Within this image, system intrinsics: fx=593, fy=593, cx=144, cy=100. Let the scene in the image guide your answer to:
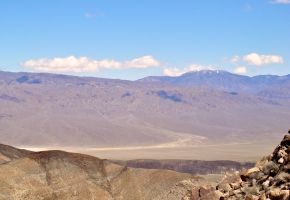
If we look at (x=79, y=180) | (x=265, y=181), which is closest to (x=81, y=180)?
(x=79, y=180)

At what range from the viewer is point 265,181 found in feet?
74.2

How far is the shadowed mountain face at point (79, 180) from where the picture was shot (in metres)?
70.7

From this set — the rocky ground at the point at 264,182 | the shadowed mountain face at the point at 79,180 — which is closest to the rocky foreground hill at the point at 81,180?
the shadowed mountain face at the point at 79,180

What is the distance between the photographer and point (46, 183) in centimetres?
7444

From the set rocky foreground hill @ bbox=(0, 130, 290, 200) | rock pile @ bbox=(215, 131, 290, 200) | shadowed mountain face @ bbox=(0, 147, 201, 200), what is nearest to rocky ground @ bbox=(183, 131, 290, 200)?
rock pile @ bbox=(215, 131, 290, 200)

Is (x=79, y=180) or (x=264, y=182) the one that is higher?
(x=264, y=182)

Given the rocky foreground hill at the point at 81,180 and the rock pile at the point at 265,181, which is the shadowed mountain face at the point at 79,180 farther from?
the rock pile at the point at 265,181

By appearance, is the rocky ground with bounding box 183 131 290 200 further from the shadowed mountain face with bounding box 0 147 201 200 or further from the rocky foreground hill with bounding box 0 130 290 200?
the shadowed mountain face with bounding box 0 147 201 200

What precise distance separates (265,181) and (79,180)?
55.7 metres

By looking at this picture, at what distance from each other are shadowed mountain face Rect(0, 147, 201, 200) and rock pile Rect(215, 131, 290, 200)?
4133 centimetres

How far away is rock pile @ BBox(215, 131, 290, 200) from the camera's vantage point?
20.7m

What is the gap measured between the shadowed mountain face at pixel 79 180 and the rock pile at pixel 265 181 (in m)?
41.3

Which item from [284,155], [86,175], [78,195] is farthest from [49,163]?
[284,155]

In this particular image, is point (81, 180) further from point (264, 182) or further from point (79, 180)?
point (264, 182)
